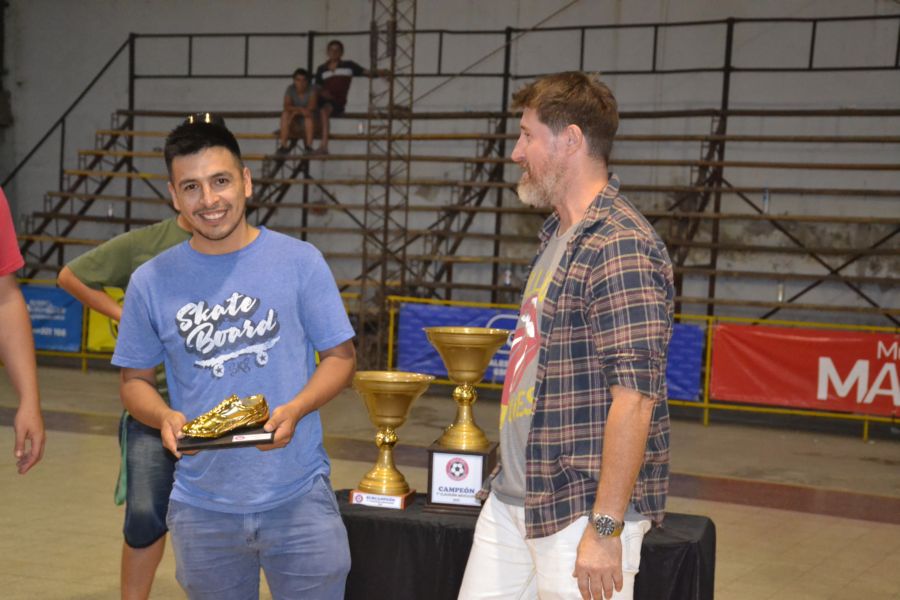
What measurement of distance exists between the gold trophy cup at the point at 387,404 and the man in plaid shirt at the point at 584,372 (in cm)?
98

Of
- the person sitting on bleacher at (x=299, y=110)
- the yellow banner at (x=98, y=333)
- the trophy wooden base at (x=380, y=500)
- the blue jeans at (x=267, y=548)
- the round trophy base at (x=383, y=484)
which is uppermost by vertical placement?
the person sitting on bleacher at (x=299, y=110)

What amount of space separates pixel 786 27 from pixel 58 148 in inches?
467

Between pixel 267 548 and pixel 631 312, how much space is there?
1068 mm

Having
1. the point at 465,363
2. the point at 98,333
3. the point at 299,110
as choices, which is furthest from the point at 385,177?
the point at 465,363

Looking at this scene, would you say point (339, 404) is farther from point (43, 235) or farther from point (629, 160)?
point (43, 235)

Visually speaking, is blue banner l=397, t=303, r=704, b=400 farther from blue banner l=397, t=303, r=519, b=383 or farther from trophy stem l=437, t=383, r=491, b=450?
trophy stem l=437, t=383, r=491, b=450

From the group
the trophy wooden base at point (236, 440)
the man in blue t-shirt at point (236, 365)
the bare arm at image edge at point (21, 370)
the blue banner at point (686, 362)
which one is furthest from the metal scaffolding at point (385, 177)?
the trophy wooden base at point (236, 440)

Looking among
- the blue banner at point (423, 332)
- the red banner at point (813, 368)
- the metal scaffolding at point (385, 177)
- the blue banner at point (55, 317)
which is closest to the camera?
the red banner at point (813, 368)

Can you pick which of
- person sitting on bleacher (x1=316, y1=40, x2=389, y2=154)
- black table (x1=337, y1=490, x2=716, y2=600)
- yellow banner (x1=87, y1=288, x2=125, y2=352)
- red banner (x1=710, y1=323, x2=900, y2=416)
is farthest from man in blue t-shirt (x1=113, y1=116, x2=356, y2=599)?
person sitting on bleacher (x1=316, y1=40, x2=389, y2=154)

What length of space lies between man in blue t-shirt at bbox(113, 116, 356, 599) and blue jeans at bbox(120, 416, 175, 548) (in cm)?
108

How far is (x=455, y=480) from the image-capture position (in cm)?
371

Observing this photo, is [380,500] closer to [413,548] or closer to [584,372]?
[413,548]

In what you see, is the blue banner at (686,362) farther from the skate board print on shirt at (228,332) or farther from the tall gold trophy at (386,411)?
the skate board print on shirt at (228,332)

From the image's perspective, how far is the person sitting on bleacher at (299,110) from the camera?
15555mm
